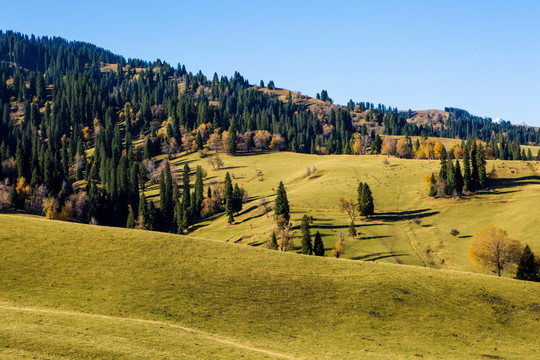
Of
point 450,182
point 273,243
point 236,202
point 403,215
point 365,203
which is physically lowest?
point 273,243

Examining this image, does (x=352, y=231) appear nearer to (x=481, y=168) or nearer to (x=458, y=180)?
(x=458, y=180)

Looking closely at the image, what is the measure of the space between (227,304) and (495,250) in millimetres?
55914

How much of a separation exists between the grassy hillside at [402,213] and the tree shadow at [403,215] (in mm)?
280

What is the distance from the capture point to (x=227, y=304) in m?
50.4

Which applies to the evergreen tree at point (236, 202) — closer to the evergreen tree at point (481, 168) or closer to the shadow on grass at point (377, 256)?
the shadow on grass at point (377, 256)

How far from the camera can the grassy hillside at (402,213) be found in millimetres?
108375

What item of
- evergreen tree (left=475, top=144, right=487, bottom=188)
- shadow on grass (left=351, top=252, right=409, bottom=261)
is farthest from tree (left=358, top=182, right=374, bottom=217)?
evergreen tree (left=475, top=144, right=487, bottom=188)

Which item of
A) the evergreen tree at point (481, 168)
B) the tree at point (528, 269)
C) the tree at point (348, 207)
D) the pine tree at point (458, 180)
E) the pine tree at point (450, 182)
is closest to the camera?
the tree at point (528, 269)

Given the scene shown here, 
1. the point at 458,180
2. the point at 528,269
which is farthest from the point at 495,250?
the point at 458,180

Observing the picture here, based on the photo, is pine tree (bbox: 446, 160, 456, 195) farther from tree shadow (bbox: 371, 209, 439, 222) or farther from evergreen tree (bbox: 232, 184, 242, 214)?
evergreen tree (bbox: 232, 184, 242, 214)

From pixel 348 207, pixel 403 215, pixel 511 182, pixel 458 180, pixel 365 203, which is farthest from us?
pixel 511 182

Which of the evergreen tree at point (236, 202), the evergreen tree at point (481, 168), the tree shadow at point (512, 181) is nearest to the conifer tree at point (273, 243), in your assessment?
the evergreen tree at point (236, 202)

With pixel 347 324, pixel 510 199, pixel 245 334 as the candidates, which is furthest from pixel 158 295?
pixel 510 199

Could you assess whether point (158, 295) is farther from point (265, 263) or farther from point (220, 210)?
point (220, 210)
